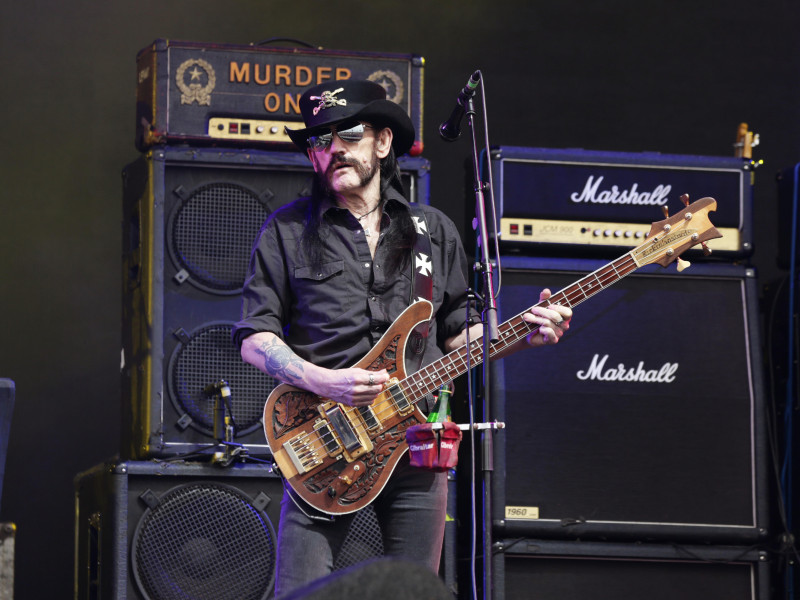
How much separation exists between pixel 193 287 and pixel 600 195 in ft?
4.40

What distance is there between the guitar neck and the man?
0.04 metres

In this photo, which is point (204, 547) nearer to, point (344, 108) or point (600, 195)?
point (344, 108)

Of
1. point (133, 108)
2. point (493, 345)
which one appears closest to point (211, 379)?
point (493, 345)

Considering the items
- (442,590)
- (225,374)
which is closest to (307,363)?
(225,374)

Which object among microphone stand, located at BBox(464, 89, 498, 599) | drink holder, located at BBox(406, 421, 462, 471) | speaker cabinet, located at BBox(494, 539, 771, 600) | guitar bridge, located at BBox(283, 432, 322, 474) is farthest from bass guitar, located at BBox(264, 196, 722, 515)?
speaker cabinet, located at BBox(494, 539, 771, 600)

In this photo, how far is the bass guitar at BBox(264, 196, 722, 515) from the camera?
2.40 m

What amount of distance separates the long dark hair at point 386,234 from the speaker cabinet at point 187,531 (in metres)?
0.92

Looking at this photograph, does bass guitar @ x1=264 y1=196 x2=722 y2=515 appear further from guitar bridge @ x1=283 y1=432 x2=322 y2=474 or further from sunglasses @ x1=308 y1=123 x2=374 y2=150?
sunglasses @ x1=308 y1=123 x2=374 y2=150

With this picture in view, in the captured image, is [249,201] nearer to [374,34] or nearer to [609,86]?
[374,34]

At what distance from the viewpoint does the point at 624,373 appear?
11.4ft

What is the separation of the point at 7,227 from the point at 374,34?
5.33 feet

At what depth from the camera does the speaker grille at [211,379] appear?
3.26m

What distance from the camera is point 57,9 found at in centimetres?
428

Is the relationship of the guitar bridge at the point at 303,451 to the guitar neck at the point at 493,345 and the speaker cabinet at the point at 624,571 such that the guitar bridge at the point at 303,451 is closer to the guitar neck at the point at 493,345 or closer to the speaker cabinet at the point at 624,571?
the guitar neck at the point at 493,345
